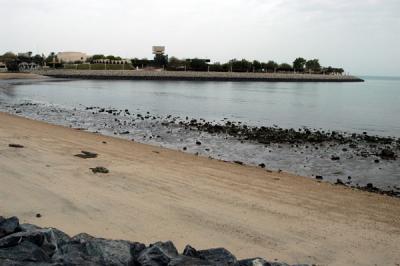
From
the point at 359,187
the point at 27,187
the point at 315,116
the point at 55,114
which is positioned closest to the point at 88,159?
the point at 27,187

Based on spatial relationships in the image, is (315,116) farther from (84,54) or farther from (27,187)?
(84,54)

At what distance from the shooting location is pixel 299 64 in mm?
171125

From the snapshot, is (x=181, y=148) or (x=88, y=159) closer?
(x=88, y=159)

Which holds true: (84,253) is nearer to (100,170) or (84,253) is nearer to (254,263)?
(254,263)

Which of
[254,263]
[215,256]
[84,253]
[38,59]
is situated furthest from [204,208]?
[38,59]

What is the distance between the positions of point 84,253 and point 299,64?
571 feet

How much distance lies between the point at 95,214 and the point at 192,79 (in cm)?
11999

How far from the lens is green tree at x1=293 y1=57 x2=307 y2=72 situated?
170 m

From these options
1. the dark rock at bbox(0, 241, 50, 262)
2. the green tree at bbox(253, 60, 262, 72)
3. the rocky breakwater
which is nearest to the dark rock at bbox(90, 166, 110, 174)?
the rocky breakwater

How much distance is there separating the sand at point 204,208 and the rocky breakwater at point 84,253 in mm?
1157

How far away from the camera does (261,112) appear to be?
35.7 metres

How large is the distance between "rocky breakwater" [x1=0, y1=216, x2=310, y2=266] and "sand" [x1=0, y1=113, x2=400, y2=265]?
1157 millimetres

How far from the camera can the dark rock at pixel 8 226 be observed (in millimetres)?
4730

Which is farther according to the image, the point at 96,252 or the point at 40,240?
the point at 40,240
